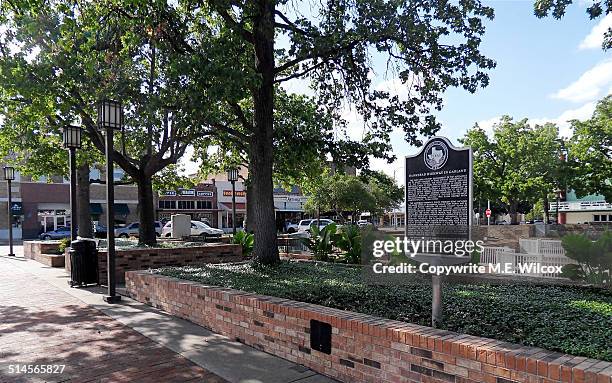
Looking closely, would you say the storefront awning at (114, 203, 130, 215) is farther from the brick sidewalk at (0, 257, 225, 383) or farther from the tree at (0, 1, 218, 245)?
the brick sidewalk at (0, 257, 225, 383)

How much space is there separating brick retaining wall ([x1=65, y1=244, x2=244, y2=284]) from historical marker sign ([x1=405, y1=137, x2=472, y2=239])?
9.68 metres

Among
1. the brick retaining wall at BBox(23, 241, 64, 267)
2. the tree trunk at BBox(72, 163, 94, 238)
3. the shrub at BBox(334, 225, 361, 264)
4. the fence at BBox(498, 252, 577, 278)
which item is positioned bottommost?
the brick retaining wall at BBox(23, 241, 64, 267)

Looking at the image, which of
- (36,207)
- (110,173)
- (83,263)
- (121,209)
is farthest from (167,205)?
(110,173)

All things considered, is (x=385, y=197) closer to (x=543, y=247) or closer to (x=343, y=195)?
(x=343, y=195)

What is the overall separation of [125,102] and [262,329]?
6.72 metres

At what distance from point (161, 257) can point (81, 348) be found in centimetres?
732

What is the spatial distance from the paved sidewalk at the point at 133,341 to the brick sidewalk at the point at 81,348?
1cm

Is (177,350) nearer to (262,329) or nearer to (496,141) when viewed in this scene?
(262,329)

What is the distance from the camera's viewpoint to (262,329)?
5934mm

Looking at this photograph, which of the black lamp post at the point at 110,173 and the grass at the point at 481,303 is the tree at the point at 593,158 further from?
the black lamp post at the point at 110,173

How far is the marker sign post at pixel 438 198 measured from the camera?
4.55m

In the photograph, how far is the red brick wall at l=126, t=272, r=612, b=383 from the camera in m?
3.47

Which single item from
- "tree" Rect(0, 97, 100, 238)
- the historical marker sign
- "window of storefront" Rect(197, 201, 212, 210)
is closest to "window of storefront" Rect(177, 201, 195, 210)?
"window of storefront" Rect(197, 201, 212, 210)

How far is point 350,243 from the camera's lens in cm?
1295
